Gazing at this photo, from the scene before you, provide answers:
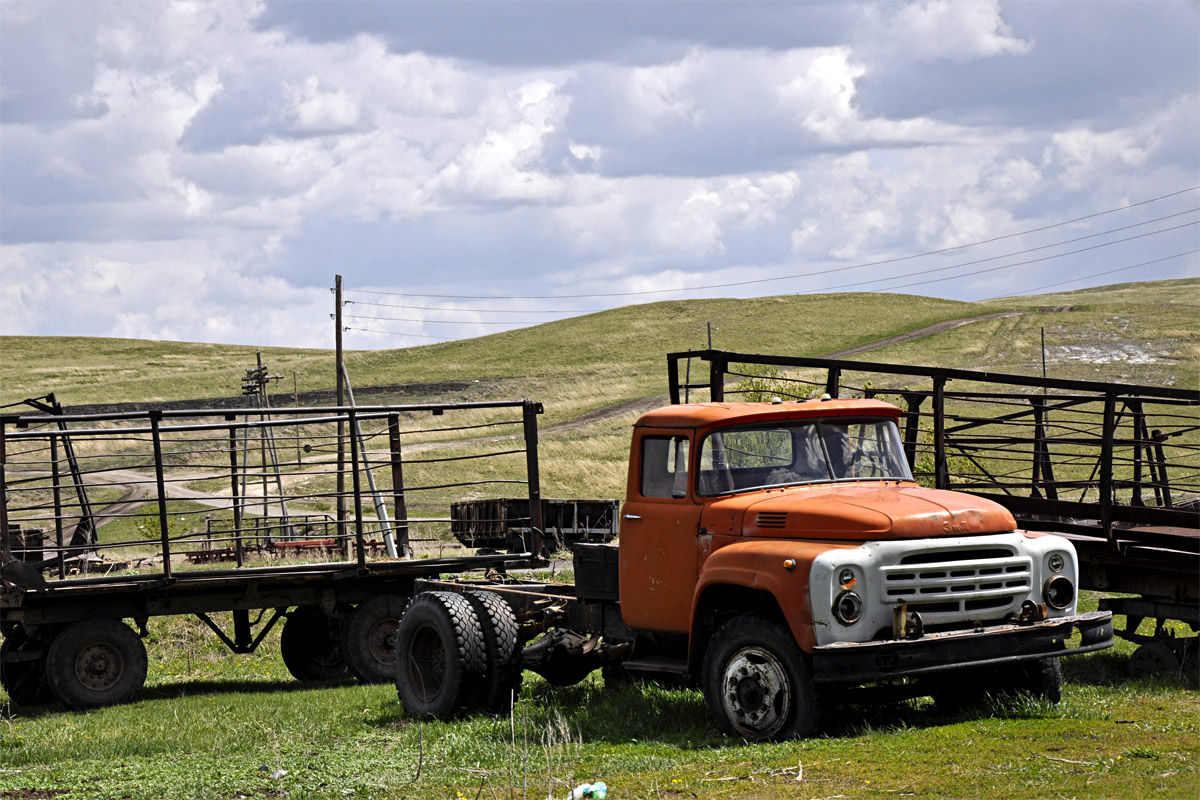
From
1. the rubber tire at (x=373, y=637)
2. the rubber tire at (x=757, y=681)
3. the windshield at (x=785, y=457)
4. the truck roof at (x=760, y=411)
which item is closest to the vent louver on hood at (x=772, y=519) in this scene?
the windshield at (x=785, y=457)

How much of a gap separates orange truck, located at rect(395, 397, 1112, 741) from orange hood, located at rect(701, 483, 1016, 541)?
13mm

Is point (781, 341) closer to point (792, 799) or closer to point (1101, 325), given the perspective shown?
point (1101, 325)

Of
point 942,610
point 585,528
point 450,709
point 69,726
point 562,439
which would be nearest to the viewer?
point 942,610

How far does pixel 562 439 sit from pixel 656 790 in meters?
52.7

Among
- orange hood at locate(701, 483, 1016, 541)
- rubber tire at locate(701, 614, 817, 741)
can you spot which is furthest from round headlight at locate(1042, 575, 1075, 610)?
rubber tire at locate(701, 614, 817, 741)

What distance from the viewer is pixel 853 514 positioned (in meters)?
8.13

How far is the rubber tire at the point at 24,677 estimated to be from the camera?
1337 cm

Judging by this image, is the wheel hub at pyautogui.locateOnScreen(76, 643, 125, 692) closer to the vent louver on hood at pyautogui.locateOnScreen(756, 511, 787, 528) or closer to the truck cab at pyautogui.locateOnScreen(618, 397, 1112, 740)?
the truck cab at pyautogui.locateOnScreen(618, 397, 1112, 740)

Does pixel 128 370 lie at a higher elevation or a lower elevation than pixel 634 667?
higher

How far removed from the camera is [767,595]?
841cm

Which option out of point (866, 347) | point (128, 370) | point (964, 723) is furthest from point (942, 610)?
point (128, 370)

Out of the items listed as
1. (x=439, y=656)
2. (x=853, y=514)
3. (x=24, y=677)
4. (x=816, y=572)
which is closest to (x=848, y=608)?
(x=816, y=572)

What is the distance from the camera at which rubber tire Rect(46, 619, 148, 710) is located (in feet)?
42.1

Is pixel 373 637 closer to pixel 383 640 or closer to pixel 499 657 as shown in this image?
pixel 383 640
